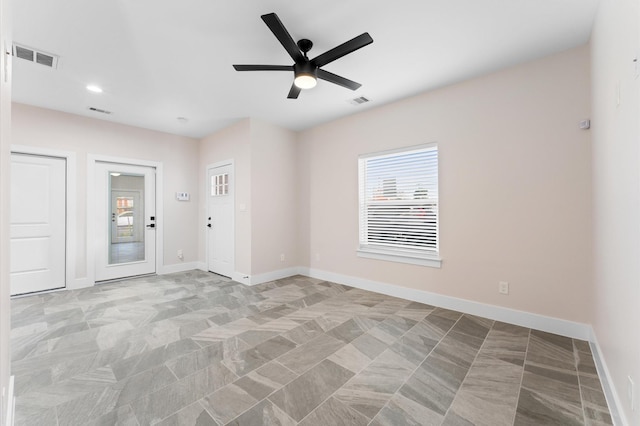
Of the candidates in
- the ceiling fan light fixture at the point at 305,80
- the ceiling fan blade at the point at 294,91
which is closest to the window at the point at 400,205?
the ceiling fan blade at the point at 294,91

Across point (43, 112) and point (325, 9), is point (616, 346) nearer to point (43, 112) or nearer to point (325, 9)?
point (325, 9)

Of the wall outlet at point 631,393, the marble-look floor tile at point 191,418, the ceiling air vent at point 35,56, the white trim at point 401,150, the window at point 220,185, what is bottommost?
the marble-look floor tile at point 191,418

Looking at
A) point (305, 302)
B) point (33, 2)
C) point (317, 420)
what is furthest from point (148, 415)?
point (33, 2)

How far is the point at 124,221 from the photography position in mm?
4875

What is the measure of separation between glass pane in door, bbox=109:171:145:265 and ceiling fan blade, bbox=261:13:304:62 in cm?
422

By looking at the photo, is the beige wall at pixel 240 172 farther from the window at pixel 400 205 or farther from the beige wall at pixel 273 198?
the window at pixel 400 205

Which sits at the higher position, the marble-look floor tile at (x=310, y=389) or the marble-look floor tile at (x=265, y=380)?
the marble-look floor tile at (x=265, y=380)

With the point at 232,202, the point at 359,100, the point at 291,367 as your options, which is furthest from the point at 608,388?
the point at 232,202

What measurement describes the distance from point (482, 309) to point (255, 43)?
3.68m

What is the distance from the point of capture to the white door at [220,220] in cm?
494

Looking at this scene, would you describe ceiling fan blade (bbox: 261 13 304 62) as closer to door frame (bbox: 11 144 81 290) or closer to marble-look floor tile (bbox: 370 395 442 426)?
marble-look floor tile (bbox: 370 395 442 426)

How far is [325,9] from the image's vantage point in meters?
2.14

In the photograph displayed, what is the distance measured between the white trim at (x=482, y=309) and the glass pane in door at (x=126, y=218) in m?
3.76

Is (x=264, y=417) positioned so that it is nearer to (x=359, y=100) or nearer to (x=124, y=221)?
(x=359, y=100)
